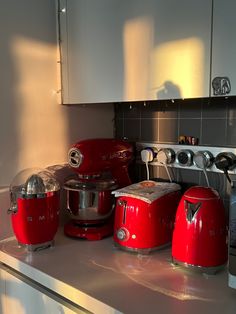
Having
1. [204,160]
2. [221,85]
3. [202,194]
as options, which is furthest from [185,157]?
[221,85]

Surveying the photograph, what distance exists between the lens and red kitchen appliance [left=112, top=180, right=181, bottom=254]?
1133mm

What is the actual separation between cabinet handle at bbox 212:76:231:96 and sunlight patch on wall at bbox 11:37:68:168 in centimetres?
72

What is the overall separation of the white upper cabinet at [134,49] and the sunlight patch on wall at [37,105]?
6cm

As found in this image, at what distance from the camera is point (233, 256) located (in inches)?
33.1

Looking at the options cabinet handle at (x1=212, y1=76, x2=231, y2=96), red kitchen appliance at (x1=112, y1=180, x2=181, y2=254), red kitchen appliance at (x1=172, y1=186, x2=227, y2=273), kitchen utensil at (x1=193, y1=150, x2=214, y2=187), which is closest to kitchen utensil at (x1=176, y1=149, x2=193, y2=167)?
kitchen utensil at (x1=193, y1=150, x2=214, y2=187)

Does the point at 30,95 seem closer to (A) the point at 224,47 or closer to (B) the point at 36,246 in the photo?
(B) the point at 36,246

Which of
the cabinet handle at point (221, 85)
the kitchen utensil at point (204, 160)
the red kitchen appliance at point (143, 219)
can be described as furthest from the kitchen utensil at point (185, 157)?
the cabinet handle at point (221, 85)

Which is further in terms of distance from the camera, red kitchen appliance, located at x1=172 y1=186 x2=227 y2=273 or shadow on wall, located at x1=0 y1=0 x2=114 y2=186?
shadow on wall, located at x1=0 y1=0 x2=114 y2=186

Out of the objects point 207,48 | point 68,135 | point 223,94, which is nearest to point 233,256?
point 223,94

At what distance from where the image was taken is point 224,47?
0.93 metres

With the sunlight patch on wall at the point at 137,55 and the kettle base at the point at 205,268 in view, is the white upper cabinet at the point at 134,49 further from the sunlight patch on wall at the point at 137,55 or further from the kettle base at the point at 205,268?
the kettle base at the point at 205,268

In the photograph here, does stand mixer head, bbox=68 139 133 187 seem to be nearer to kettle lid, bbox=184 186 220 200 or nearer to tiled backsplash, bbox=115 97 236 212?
tiled backsplash, bbox=115 97 236 212

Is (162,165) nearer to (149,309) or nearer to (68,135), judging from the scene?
(68,135)

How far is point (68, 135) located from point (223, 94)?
0.75 meters
